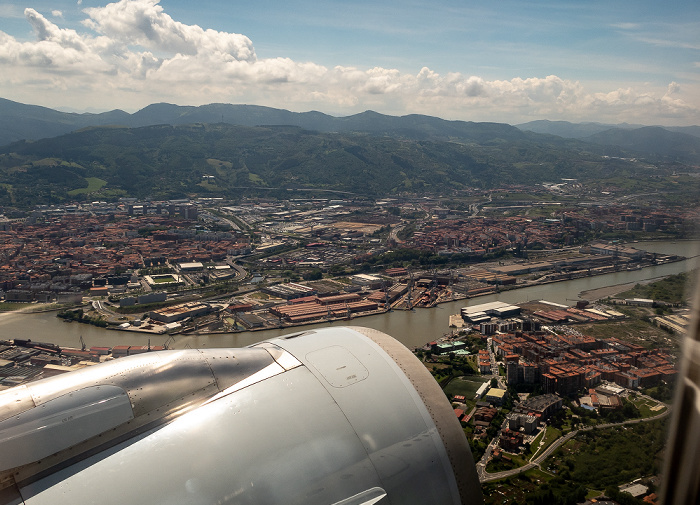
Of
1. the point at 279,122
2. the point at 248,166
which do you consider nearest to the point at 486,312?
the point at 248,166

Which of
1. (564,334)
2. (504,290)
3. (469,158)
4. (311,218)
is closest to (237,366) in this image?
(564,334)

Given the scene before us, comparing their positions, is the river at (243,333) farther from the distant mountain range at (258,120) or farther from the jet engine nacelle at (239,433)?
the distant mountain range at (258,120)

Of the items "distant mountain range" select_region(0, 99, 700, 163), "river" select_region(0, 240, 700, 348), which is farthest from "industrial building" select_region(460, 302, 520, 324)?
"distant mountain range" select_region(0, 99, 700, 163)

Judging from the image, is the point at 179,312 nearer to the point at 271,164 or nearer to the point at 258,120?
the point at 271,164

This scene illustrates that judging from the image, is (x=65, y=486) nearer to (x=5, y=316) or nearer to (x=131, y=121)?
(x=5, y=316)

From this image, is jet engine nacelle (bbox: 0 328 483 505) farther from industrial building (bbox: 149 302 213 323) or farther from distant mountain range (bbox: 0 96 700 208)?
distant mountain range (bbox: 0 96 700 208)

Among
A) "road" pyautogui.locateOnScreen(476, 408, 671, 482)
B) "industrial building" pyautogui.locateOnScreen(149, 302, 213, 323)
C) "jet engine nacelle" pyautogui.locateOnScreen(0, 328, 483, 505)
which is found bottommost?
"industrial building" pyautogui.locateOnScreen(149, 302, 213, 323)
